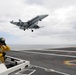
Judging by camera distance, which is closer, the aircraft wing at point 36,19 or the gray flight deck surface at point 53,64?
the gray flight deck surface at point 53,64

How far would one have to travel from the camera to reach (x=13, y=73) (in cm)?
565

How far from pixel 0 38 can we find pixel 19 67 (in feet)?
3.25

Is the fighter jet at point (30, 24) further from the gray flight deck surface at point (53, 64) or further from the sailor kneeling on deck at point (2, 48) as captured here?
the sailor kneeling on deck at point (2, 48)

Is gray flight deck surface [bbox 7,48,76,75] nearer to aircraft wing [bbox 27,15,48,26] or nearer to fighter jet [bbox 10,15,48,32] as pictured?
fighter jet [bbox 10,15,48,32]

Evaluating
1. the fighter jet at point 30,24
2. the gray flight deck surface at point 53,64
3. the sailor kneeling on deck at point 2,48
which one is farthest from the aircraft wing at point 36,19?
the sailor kneeling on deck at point 2,48

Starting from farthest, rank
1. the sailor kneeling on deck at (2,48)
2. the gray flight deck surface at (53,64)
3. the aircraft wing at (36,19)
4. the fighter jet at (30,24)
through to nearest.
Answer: the aircraft wing at (36,19) < the fighter jet at (30,24) < the gray flight deck surface at (53,64) < the sailor kneeling on deck at (2,48)

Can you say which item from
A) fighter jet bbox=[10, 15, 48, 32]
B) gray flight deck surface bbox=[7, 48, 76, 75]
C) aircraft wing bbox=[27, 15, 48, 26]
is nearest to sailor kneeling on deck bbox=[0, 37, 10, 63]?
gray flight deck surface bbox=[7, 48, 76, 75]

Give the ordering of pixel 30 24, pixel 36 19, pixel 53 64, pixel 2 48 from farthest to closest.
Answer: pixel 36 19 < pixel 30 24 < pixel 53 64 < pixel 2 48

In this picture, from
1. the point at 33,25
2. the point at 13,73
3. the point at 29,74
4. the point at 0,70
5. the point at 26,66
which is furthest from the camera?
the point at 33,25

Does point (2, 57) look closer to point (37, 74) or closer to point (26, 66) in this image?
point (26, 66)

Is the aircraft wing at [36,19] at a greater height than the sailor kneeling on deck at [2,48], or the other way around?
Answer: the aircraft wing at [36,19]

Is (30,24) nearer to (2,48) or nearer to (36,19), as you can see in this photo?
(36,19)

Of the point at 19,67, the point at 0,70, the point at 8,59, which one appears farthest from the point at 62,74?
the point at 0,70

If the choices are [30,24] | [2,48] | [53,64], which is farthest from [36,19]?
[2,48]
